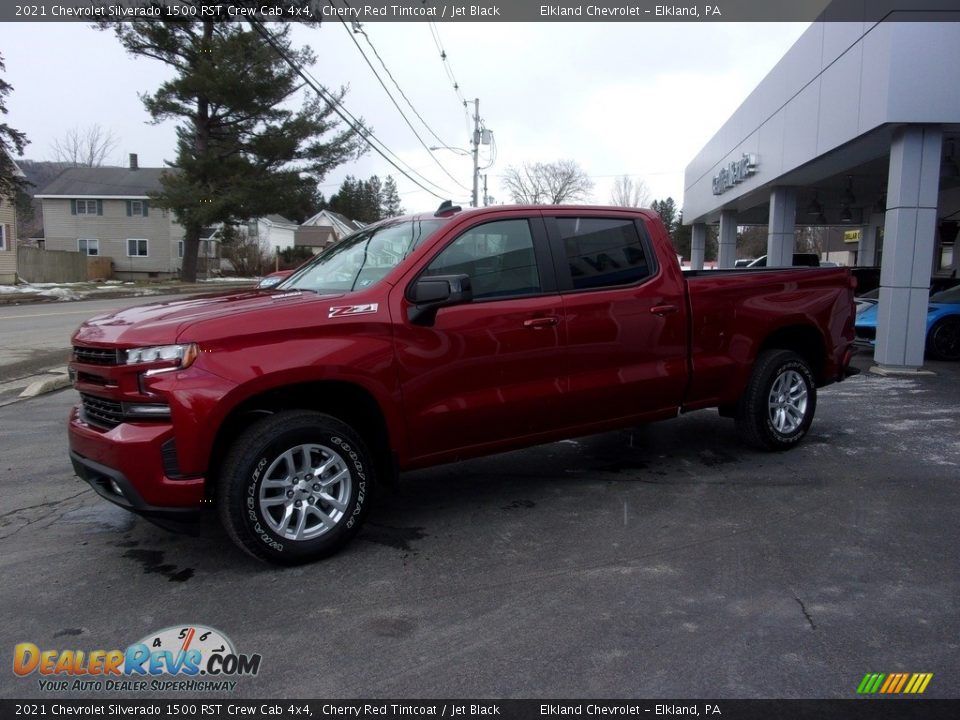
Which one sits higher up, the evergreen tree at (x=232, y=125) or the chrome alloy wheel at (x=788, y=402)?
the evergreen tree at (x=232, y=125)

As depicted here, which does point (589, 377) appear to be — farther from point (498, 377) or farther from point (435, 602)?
point (435, 602)

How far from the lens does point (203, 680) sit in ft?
9.99

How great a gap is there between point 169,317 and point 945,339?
1226 centimetres

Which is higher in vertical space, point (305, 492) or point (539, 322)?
point (539, 322)

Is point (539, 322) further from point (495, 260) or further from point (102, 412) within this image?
point (102, 412)

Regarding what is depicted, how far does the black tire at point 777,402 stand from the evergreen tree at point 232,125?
29442mm

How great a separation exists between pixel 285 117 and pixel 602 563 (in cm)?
3567

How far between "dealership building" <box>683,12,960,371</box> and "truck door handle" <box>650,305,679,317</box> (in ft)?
21.9

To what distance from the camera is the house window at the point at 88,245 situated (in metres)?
52.0

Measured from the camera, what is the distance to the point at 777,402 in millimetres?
6199

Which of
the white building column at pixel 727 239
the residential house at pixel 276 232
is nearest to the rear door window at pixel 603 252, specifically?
the white building column at pixel 727 239

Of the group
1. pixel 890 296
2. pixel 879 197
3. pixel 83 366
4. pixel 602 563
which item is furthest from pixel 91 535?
pixel 879 197

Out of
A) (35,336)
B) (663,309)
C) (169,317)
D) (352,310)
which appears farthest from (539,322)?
(35,336)

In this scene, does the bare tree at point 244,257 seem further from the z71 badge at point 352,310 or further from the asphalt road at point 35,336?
the z71 badge at point 352,310
